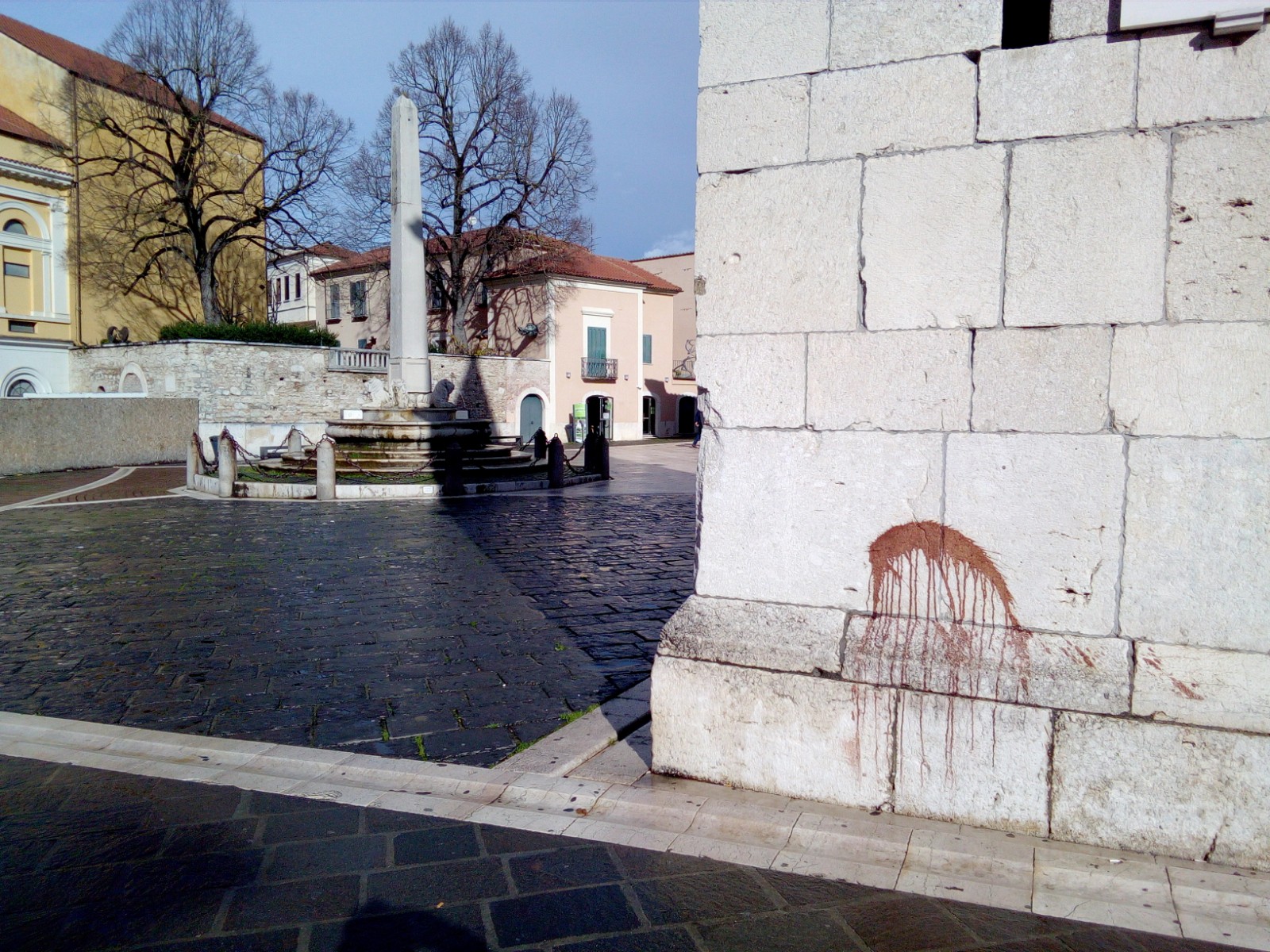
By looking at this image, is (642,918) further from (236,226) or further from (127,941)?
(236,226)

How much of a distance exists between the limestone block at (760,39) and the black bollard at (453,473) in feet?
38.7

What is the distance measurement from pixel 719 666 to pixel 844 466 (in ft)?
2.85

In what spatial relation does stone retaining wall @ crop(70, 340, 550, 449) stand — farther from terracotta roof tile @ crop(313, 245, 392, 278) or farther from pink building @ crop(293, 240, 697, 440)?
terracotta roof tile @ crop(313, 245, 392, 278)

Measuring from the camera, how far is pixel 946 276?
10.5 feet

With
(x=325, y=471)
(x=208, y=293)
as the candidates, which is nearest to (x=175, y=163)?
(x=208, y=293)

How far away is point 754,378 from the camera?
347 cm

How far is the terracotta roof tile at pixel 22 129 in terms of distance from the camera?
3111 centimetres

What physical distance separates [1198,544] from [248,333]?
94.9 ft

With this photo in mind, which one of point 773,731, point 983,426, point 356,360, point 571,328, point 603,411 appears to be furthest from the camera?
point 603,411

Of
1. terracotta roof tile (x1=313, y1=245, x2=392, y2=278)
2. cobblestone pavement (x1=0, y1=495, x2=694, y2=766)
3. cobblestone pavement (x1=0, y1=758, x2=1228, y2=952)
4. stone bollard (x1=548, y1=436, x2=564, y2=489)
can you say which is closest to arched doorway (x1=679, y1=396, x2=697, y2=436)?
terracotta roof tile (x1=313, y1=245, x2=392, y2=278)

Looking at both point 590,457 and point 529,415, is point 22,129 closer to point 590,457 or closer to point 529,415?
point 529,415

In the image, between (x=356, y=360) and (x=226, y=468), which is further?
(x=356, y=360)

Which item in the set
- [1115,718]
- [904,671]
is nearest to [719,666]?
[904,671]

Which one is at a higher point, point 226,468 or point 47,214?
point 47,214
